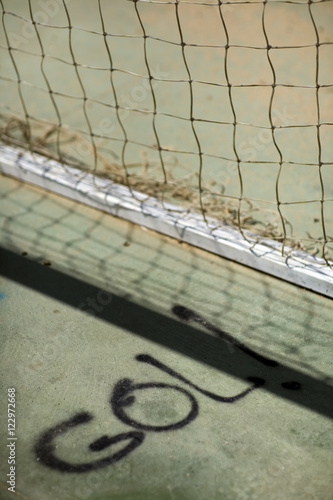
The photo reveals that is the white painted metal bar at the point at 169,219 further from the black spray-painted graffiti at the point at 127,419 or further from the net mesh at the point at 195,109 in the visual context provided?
the black spray-painted graffiti at the point at 127,419

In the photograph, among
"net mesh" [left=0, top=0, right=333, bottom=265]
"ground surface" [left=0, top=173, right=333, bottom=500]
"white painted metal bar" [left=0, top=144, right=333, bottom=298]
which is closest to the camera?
"ground surface" [left=0, top=173, right=333, bottom=500]

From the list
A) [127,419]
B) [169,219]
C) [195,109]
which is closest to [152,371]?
[127,419]

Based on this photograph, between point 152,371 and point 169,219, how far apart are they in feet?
2.76

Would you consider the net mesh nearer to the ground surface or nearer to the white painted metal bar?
the white painted metal bar

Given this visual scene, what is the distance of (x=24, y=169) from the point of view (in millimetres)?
3123

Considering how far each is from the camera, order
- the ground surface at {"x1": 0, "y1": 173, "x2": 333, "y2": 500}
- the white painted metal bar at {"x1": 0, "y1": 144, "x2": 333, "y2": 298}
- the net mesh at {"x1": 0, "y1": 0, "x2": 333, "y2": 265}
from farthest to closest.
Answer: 1. the net mesh at {"x1": 0, "y1": 0, "x2": 333, "y2": 265}
2. the white painted metal bar at {"x1": 0, "y1": 144, "x2": 333, "y2": 298}
3. the ground surface at {"x1": 0, "y1": 173, "x2": 333, "y2": 500}

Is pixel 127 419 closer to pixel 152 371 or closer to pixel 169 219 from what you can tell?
pixel 152 371

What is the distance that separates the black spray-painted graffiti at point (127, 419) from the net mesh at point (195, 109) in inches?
25.4

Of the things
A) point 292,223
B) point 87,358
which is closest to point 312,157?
point 292,223

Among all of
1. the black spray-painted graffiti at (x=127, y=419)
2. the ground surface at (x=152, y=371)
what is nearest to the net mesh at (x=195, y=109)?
the ground surface at (x=152, y=371)

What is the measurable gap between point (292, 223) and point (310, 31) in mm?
2097

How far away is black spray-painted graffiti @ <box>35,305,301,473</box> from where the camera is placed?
188 cm

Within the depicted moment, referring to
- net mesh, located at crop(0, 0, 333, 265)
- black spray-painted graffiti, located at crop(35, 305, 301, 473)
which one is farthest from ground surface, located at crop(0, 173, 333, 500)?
net mesh, located at crop(0, 0, 333, 265)

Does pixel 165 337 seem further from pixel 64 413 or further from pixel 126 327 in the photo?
pixel 64 413
